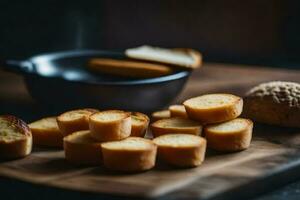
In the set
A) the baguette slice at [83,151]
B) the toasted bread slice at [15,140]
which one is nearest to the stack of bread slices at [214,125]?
the baguette slice at [83,151]

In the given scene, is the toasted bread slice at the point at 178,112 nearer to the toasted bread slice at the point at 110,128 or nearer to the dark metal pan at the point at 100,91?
the dark metal pan at the point at 100,91

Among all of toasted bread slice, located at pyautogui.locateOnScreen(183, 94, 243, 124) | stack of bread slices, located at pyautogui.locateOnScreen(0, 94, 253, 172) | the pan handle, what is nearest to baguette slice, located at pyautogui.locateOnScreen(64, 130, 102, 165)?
stack of bread slices, located at pyautogui.locateOnScreen(0, 94, 253, 172)

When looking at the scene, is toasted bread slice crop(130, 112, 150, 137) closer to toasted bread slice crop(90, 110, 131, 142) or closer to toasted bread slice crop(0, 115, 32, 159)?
toasted bread slice crop(90, 110, 131, 142)

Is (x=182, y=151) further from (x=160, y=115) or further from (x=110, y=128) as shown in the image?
(x=160, y=115)

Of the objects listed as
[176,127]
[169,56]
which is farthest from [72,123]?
[169,56]

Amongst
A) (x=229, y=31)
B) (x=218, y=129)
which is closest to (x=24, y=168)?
(x=218, y=129)

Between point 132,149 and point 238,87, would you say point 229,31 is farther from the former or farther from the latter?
point 132,149
